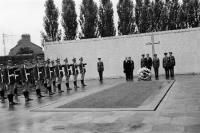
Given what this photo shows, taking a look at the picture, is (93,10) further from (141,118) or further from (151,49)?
(141,118)

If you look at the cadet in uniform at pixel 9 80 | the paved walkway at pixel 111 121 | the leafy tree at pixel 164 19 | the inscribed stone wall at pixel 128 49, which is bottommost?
the paved walkway at pixel 111 121

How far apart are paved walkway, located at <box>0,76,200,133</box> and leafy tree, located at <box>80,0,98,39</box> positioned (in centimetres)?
2347

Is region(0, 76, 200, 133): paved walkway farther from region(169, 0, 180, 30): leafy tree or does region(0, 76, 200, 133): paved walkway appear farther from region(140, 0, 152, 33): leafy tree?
region(140, 0, 152, 33): leafy tree

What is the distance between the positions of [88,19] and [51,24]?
12.2ft

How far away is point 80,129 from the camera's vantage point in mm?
8555

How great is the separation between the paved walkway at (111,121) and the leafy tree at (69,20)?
2367 centimetres

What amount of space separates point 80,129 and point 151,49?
19.6 meters

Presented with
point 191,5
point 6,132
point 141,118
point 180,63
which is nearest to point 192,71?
point 180,63

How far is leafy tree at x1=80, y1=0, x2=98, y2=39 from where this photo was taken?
34969 millimetres

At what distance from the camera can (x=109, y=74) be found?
2861cm

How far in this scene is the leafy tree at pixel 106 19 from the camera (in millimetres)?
34906

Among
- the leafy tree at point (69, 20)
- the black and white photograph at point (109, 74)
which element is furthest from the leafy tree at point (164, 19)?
the leafy tree at point (69, 20)

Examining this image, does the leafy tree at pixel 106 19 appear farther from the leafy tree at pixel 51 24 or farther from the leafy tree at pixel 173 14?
the leafy tree at pixel 173 14

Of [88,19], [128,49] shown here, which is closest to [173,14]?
[88,19]
